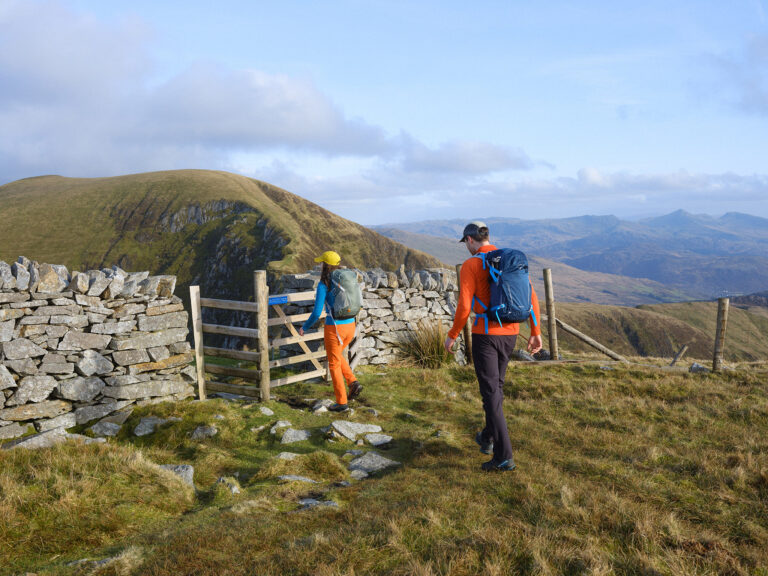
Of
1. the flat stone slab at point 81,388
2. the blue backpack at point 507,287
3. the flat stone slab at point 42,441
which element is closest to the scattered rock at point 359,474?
the blue backpack at point 507,287

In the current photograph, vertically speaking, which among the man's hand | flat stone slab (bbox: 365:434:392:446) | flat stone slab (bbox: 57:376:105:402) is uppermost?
the man's hand

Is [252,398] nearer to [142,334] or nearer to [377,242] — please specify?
[142,334]

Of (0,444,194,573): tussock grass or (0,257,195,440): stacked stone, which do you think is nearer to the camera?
(0,444,194,573): tussock grass

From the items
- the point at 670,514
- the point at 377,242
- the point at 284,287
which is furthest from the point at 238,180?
the point at 670,514

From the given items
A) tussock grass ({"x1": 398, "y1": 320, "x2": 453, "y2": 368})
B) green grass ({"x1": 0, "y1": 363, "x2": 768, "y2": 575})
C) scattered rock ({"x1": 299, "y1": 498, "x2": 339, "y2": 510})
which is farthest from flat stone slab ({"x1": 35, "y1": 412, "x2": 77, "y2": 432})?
tussock grass ({"x1": 398, "y1": 320, "x2": 453, "y2": 368})

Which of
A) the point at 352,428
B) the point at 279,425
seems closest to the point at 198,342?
the point at 279,425

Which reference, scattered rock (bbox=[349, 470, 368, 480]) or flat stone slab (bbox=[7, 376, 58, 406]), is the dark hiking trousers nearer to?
scattered rock (bbox=[349, 470, 368, 480])

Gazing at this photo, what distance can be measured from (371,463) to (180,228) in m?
134

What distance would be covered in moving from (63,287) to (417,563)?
7591 millimetres

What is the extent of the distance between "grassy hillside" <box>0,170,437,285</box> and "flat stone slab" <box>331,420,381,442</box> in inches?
3313

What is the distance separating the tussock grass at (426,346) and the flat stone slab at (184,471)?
25.9ft

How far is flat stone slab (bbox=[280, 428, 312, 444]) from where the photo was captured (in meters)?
7.29

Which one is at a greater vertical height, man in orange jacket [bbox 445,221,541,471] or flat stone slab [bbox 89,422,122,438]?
man in orange jacket [bbox 445,221,541,471]

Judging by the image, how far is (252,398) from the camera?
9492 millimetres
